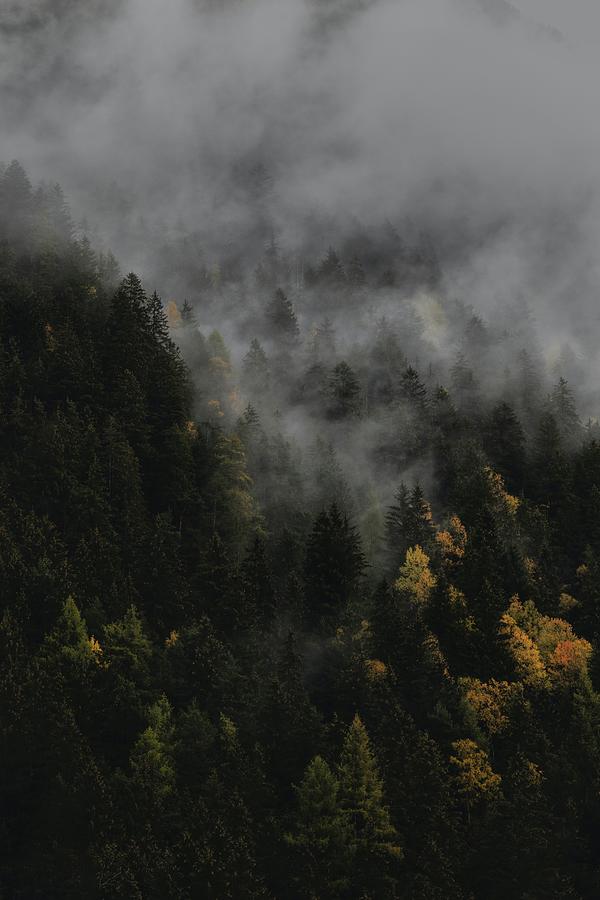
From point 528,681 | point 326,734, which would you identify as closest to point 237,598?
point 326,734

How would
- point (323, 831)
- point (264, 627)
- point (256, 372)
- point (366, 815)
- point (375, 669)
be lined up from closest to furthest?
1. point (323, 831)
2. point (366, 815)
3. point (375, 669)
4. point (264, 627)
5. point (256, 372)

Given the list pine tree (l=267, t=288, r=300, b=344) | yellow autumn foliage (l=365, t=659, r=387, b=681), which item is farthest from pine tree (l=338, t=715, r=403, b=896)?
pine tree (l=267, t=288, r=300, b=344)

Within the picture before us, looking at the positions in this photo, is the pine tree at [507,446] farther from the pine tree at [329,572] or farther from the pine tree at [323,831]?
the pine tree at [323,831]

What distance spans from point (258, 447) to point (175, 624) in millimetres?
36577

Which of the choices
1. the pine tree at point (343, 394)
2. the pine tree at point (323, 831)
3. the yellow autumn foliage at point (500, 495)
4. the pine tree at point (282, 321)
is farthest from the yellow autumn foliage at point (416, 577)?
the pine tree at point (282, 321)

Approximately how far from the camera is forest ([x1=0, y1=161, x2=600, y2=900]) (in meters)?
50.5

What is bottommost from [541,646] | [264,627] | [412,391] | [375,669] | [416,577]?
[375,669]

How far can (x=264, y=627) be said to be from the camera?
71.3 metres

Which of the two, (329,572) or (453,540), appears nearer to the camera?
(329,572)

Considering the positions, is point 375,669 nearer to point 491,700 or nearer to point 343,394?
point 491,700

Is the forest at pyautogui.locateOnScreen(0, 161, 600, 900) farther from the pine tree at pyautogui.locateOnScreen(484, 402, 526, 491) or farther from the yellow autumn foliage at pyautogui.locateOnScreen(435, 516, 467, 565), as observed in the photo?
the pine tree at pyautogui.locateOnScreen(484, 402, 526, 491)

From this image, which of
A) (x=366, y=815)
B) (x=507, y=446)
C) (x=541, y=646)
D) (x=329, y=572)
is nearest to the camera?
(x=366, y=815)

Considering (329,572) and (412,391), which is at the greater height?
(412,391)

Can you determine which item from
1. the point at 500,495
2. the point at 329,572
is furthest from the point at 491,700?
the point at 500,495
